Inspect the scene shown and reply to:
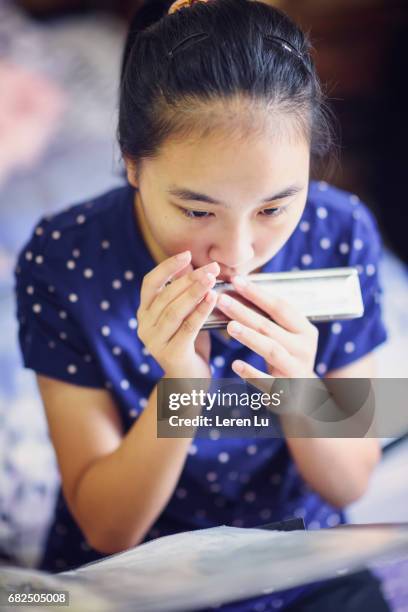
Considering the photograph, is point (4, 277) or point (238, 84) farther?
point (4, 277)

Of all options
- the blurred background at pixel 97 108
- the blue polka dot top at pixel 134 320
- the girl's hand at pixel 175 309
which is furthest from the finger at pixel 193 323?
the blurred background at pixel 97 108

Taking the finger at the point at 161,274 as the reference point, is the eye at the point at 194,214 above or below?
above

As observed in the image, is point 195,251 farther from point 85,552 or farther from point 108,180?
point 108,180

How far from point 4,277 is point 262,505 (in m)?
0.63

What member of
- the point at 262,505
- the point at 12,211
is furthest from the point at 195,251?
the point at 12,211

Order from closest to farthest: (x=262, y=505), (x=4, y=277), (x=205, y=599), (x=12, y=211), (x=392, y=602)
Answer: (x=205, y=599) → (x=392, y=602) → (x=262, y=505) → (x=4, y=277) → (x=12, y=211)

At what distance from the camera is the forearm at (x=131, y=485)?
0.64 meters

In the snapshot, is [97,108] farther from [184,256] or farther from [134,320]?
[184,256]

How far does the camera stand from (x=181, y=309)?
0.53 meters

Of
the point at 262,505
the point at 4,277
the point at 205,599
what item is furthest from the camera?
the point at 4,277

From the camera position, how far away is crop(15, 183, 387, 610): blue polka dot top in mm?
679

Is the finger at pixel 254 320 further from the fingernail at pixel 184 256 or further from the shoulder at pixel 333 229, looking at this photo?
the shoulder at pixel 333 229

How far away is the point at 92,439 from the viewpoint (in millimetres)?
690

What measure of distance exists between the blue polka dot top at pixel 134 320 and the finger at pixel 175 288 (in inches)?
4.9
